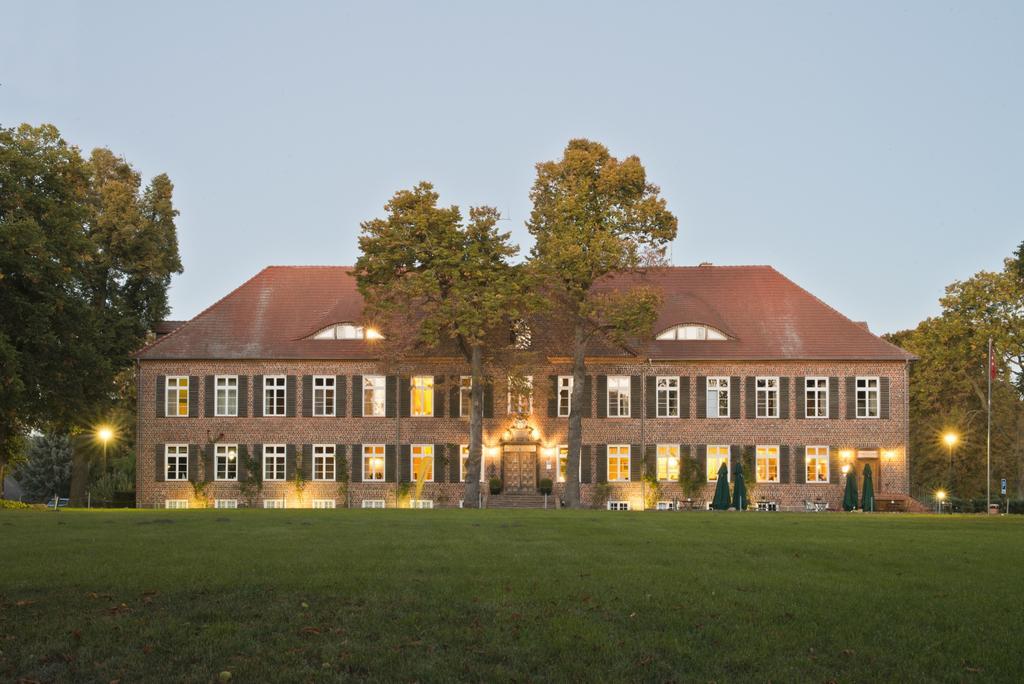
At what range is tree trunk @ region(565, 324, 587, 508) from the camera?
126ft

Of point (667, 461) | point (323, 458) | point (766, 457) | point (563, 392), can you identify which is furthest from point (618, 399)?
point (323, 458)

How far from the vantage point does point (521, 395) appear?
3822 centimetres

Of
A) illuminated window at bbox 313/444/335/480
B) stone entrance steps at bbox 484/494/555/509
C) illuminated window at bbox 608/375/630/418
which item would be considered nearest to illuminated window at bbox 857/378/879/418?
illuminated window at bbox 608/375/630/418

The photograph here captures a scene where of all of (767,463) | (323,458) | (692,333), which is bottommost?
(767,463)

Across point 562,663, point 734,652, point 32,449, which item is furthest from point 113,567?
point 32,449

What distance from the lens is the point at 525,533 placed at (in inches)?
759

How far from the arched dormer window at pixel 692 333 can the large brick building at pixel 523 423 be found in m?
0.09

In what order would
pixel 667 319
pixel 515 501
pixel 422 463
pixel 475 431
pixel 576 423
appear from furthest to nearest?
pixel 667 319, pixel 422 463, pixel 515 501, pixel 576 423, pixel 475 431

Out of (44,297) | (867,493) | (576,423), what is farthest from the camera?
(576,423)

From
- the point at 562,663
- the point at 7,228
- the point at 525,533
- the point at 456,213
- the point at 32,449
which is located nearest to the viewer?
the point at 562,663

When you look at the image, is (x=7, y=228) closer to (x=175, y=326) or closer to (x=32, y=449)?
(x=175, y=326)

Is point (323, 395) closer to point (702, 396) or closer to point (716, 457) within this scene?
point (702, 396)

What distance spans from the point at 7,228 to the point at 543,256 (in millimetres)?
16614

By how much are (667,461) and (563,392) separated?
15.5 feet
